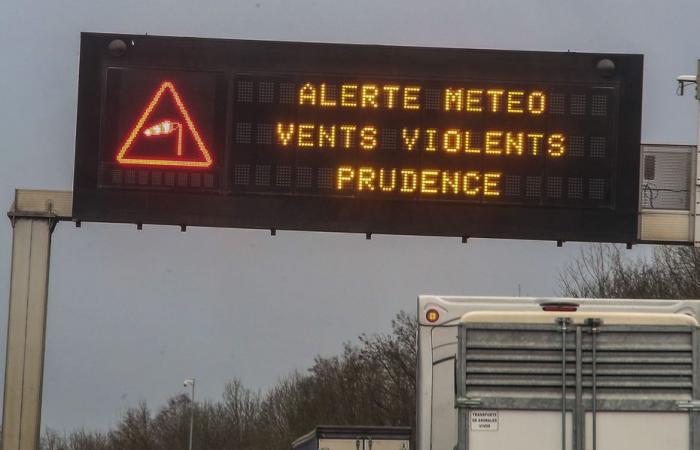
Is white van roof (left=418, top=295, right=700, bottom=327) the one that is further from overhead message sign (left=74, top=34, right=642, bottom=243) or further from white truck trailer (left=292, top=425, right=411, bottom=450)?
white truck trailer (left=292, top=425, right=411, bottom=450)

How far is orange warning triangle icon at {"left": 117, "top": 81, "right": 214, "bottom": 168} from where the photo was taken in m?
20.5

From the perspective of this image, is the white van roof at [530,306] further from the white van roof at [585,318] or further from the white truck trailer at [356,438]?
the white truck trailer at [356,438]

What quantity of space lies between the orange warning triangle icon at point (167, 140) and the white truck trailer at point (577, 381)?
7304 millimetres

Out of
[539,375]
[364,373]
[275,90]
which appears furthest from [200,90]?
[364,373]

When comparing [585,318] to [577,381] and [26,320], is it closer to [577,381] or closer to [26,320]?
[577,381]

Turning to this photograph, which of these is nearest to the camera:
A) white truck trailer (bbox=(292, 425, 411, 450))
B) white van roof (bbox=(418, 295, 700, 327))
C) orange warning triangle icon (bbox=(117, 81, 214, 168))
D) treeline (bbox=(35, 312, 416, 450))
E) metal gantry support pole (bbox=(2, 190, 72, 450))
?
white van roof (bbox=(418, 295, 700, 327))

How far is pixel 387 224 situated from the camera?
20625mm

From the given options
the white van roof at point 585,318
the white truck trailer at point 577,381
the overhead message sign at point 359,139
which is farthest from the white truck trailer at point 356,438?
the white van roof at point 585,318

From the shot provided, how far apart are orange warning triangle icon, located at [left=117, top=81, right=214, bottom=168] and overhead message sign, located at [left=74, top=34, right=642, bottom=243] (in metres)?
0.02

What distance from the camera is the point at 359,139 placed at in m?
20.3

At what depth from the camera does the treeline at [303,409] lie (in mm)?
64438

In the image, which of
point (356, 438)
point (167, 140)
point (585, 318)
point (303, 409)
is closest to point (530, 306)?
point (585, 318)

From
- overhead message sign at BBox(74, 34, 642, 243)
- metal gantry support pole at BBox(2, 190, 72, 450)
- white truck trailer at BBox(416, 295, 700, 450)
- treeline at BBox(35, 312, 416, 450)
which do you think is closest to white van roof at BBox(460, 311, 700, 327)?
white truck trailer at BBox(416, 295, 700, 450)

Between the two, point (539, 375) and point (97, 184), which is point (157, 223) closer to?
point (97, 184)
